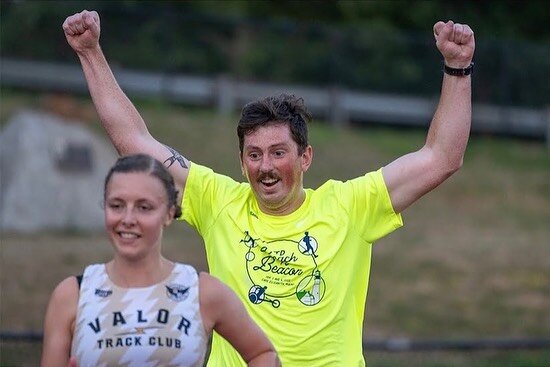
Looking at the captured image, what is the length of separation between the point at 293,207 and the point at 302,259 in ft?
0.87

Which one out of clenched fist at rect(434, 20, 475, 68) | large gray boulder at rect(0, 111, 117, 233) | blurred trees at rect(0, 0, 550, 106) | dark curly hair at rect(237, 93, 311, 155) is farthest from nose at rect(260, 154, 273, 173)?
blurred trees at rect(0, 0, 550, 106)

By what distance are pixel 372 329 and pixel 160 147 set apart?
30.3 ft

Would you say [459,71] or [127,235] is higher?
[459,71]

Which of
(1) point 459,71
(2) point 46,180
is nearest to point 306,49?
(2) point 46,180

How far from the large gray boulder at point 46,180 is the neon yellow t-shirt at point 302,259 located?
12210 mm

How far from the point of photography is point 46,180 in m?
18.6

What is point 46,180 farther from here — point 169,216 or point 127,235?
point 127,235

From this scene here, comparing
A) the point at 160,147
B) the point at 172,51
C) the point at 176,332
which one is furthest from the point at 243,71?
the point at 176,332

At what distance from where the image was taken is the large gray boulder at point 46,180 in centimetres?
1827

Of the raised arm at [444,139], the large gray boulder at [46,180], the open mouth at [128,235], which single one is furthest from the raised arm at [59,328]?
the large gray boulder at [46,180]

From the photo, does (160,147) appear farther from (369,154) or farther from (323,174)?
(369,154)

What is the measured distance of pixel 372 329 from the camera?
15156mm

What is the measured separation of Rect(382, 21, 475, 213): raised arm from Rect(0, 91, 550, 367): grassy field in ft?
15.0

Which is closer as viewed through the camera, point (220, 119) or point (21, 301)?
point (21, 301)
